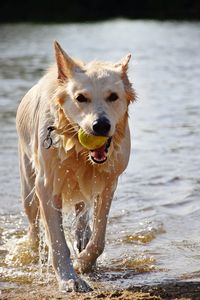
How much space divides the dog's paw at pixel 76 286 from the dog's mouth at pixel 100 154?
3.30 feet

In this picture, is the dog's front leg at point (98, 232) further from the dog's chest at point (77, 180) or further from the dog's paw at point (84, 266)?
the dog's chest at point (77, 180)

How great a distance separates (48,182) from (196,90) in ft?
44.5

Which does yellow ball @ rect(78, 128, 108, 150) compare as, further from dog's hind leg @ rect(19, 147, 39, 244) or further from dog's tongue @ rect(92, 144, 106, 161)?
dog's hind leg @ rect(19, 147, 39, 244)

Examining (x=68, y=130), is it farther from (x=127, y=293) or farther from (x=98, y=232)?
(x=127, y=293)

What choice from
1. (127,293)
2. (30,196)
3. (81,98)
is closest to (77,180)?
(81,98)

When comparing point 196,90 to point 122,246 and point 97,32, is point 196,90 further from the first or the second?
point 97,32

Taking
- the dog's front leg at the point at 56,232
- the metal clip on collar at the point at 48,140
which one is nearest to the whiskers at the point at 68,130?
the metal clip on collar at the point at 48,140

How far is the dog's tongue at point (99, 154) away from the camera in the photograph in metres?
6.55

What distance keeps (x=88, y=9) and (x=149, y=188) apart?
70.7 metres

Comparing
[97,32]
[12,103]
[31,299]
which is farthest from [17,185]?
[97,32]

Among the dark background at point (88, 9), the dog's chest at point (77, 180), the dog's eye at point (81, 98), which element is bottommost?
the dark background at point (88, 9)

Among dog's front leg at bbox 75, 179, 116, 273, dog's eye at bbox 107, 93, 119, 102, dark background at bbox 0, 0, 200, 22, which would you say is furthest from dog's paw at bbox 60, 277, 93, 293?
dark background at bbox 0, 0, 200, 22

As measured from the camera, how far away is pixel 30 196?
8.12 m

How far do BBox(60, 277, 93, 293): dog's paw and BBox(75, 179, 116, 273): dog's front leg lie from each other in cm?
56
